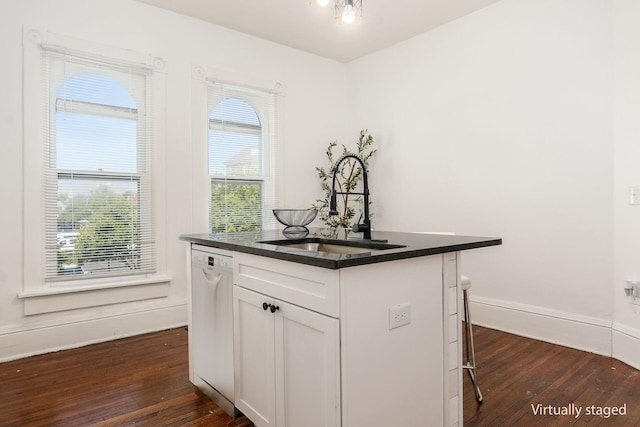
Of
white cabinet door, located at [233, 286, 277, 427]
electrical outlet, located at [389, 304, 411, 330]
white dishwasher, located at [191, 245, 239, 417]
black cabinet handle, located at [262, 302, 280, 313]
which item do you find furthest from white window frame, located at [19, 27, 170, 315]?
electrical outlet, located at [389, 304, 411, 330]

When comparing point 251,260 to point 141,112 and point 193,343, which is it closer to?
point 193,343

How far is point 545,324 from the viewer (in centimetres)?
316

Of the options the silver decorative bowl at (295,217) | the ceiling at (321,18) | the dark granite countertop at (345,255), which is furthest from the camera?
the ceiling at (321,18)

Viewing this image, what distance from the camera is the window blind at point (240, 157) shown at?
3.92 metres

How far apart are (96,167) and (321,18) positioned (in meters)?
2.46

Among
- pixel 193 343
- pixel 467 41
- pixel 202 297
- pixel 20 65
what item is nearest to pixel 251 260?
pixel 202 297

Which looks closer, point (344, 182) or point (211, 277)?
point (211, 277)

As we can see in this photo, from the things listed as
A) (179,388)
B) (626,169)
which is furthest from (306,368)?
(626,169)

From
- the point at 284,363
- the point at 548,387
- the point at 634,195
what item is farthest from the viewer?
the point at 634,195

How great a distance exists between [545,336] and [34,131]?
4.32 meters

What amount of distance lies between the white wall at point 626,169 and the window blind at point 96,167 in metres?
3.70

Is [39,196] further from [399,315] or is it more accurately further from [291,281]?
[399,315]

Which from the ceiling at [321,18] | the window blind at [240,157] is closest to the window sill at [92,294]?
the window blind at [240,157]

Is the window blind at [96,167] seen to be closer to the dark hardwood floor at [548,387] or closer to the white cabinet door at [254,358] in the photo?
the white cabinet door at [254,358]
